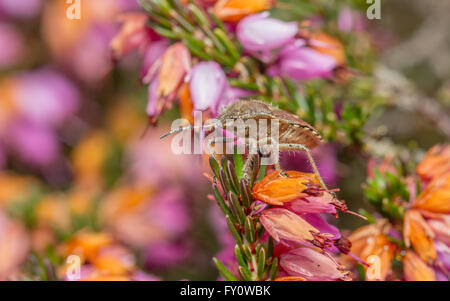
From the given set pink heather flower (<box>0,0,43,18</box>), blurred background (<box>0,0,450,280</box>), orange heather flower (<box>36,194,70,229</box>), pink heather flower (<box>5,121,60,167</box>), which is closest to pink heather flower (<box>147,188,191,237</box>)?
blurred background (<box>0,0,450,280</box>)

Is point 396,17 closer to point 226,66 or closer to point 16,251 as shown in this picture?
point 226,66

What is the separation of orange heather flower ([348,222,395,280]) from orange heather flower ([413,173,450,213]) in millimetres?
75

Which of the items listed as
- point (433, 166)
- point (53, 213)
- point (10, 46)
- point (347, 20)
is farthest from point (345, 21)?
point (10, 46)

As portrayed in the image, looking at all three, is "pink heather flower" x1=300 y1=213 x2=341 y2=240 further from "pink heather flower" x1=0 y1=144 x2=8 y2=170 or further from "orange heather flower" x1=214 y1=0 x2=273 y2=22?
"pink heather flower" x1=0 y1=144 x2=8 y2=170

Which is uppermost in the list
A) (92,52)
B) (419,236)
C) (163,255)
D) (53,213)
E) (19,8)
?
(19,8)

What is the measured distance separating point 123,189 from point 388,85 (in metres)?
0.80

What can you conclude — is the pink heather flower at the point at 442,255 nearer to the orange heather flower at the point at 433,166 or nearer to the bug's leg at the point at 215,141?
the orange heather flower at the point at 433,166

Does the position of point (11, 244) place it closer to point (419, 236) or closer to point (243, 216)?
point (243, 216)

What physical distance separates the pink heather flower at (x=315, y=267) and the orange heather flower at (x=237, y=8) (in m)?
0.42

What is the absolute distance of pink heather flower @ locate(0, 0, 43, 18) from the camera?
166 cm

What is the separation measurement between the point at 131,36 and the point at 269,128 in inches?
13.4

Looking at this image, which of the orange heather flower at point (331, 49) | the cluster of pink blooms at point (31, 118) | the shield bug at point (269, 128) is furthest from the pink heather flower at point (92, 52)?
the shield bug at point (269, 128)

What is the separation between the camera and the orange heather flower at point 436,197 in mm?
716

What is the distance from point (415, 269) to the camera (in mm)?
719
